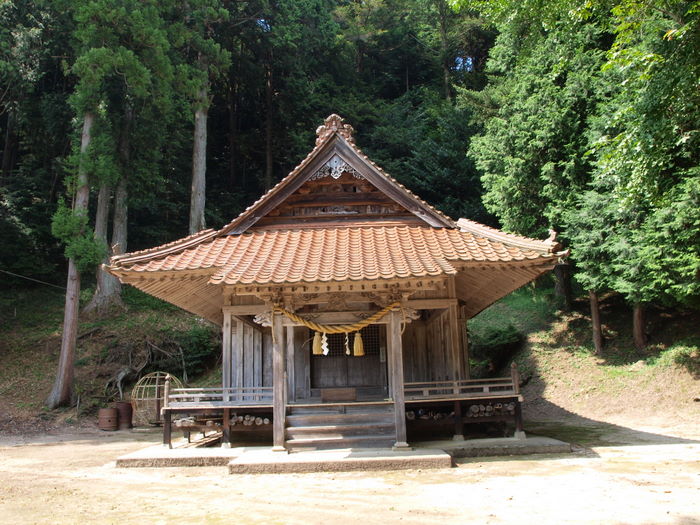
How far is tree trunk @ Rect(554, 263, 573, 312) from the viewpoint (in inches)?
918

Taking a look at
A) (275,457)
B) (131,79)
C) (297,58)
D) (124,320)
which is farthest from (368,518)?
(297,58)

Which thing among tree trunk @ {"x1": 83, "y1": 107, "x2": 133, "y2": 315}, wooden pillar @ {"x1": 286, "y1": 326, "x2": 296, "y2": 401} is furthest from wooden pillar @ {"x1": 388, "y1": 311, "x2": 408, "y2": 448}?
tree trunk @ {"x1": 83, "y1": 107, "x2": 133, "y2": 315}

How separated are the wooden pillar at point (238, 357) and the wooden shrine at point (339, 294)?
2cm

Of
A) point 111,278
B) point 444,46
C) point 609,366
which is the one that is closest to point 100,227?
point 111,278

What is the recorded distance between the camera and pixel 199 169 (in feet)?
85.9

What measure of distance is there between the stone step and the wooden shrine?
2cm

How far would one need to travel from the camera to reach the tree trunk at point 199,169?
25.7 meters

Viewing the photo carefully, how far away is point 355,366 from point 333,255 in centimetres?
339

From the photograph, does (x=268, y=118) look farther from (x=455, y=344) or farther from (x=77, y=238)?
(x=455, y=344)

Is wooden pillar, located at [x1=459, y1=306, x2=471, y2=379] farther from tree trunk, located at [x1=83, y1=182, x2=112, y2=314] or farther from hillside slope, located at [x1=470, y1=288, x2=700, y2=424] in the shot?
tree trunk, located at [x1=83, y1=182, x2=112, y2=314]

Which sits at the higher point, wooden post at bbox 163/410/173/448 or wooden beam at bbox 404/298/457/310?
wooden beam at bbox 404/298/457/310

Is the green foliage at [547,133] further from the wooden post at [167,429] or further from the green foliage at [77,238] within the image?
the green foliage at [77,238]

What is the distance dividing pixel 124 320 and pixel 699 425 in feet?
69.9

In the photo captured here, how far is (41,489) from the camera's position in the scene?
26.6 ft
